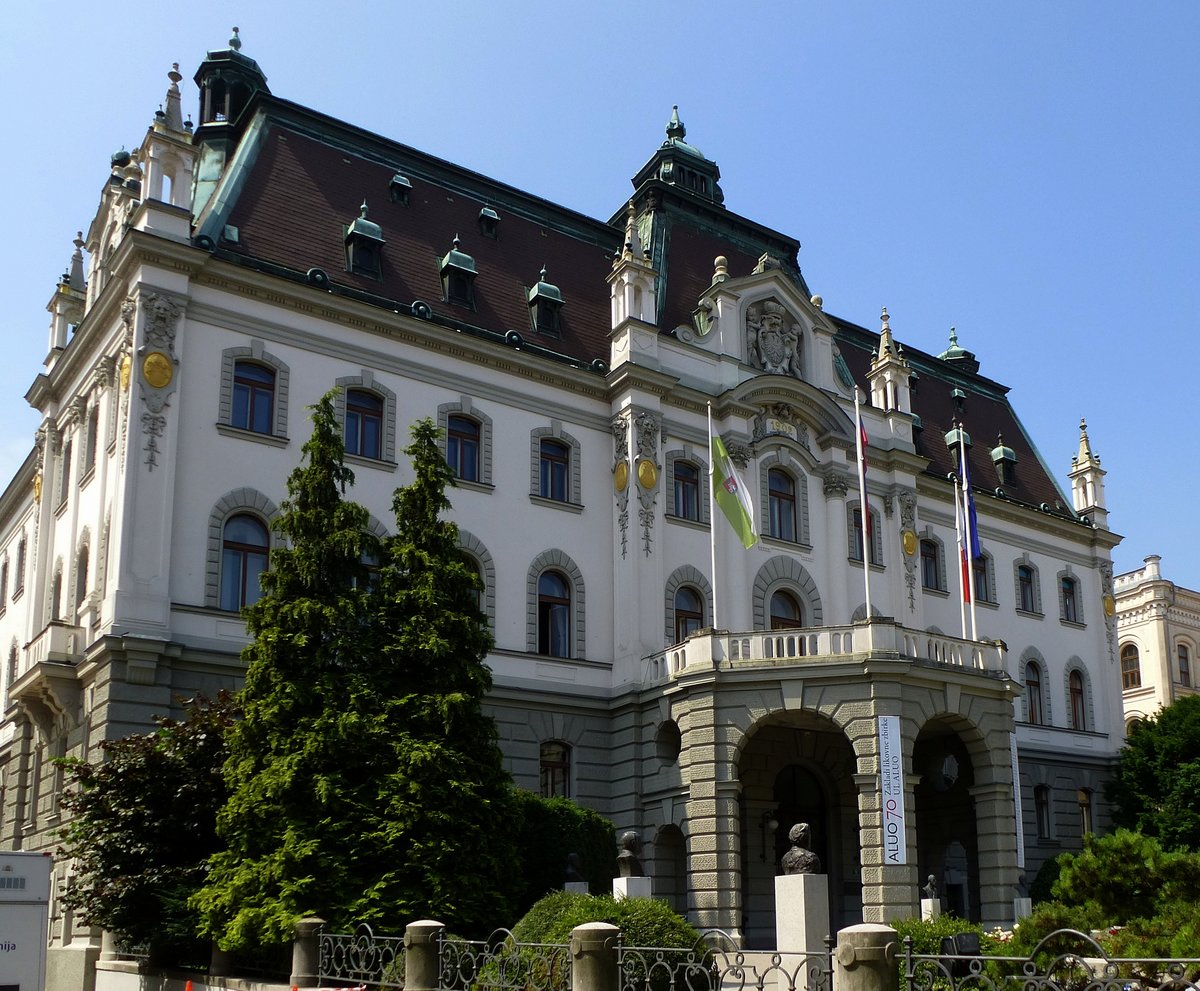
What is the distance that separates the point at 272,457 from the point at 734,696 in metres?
12.0

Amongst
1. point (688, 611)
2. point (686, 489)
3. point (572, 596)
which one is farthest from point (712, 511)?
point (572, 596)

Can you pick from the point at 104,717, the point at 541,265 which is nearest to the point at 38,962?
the point at 104,717

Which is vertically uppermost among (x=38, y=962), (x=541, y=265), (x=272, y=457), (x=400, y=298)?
(x=541, y=265)

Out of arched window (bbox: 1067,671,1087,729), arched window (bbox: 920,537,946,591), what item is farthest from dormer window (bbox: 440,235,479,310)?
arched window (bbox: 1067,671,1087,729)

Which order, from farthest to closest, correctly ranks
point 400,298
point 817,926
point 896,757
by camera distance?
1. point 400,298
2. point 896,757
3. point 817,926

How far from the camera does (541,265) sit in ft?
126

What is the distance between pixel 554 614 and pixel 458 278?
9.30m

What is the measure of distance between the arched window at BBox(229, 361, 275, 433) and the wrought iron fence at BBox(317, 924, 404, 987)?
47.7 ft

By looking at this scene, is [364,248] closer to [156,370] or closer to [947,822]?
[156,370]

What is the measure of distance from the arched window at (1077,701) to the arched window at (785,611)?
14339 millimetres

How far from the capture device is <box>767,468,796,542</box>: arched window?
3750 cm

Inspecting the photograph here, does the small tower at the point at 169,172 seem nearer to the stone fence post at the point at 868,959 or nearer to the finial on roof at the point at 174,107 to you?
the finial on roof at the point at 174,107

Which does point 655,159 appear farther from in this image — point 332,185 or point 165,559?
point 165,559

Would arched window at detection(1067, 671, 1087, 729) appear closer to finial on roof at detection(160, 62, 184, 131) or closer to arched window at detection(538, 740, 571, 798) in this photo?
arched window at detection(538, 740, 571, 798)
